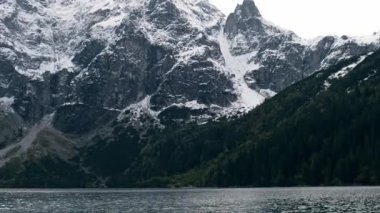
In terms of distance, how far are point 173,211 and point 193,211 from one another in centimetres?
505

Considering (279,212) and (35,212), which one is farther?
(35,212)

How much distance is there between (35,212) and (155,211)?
26.9 meters

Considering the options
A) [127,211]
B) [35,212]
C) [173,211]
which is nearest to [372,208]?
[173,211]

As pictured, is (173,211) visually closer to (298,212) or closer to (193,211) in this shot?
(193,211)

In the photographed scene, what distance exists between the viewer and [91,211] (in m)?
151

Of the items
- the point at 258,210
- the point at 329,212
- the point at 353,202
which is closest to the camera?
the point at 329,212

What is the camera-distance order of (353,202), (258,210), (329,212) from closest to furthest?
(329,212) → (258,210) → (353,202)

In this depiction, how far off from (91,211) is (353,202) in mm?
58371

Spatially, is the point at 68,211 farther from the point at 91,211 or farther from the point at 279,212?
the point at 279,212

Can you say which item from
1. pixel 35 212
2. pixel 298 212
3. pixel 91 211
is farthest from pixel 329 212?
pixel 35 212

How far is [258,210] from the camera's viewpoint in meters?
136

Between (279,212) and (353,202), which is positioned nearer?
(279,212)

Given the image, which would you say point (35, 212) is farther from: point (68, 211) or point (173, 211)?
point (173, 211)

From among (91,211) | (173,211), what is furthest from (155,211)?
(91,211)
